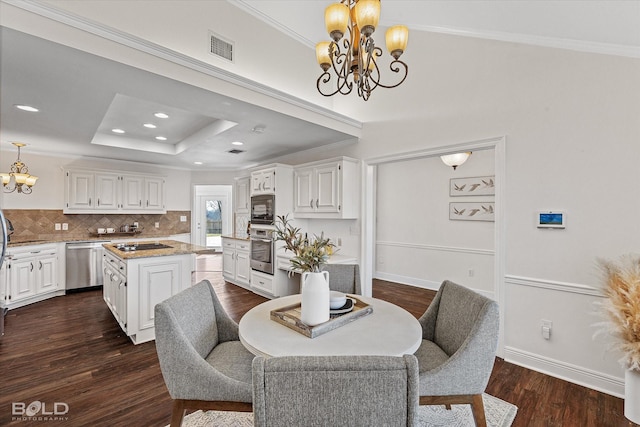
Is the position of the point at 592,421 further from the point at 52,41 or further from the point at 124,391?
the point at 52,41

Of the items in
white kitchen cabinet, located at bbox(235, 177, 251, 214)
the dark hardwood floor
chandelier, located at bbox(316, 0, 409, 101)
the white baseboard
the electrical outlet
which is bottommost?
the dark hardwood floor

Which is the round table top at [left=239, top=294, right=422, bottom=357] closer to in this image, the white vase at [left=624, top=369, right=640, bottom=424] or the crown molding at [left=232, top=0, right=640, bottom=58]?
the white vase at [left=624, top=369, right=640, bottom=424]

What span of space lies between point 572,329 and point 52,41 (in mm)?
4315

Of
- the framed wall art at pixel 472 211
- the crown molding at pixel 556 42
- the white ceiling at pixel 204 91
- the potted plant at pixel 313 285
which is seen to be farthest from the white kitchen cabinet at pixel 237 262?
the crown molding at pixel 556 42

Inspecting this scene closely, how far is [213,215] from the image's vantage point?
27.5 feet

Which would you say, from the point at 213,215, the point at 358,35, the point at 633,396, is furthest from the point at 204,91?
the point at 213,215

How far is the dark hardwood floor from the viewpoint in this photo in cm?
198

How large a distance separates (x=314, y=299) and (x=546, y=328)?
2.29 meters

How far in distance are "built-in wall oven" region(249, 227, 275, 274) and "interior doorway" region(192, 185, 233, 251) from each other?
357 cm

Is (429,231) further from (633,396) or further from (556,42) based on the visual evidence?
(633,396)

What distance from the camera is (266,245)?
4.67 m

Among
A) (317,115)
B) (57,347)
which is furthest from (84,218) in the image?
(317,115)

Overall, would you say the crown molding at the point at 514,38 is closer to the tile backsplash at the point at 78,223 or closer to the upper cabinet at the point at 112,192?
the upper cabinet at the point at 112,192

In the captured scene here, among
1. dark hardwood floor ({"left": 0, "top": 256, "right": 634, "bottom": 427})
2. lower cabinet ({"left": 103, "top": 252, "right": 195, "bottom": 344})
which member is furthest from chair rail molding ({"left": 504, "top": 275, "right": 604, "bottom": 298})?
lower cabinet ({"left": 103, "top": 252, "right": 195, "bottom": 344})
